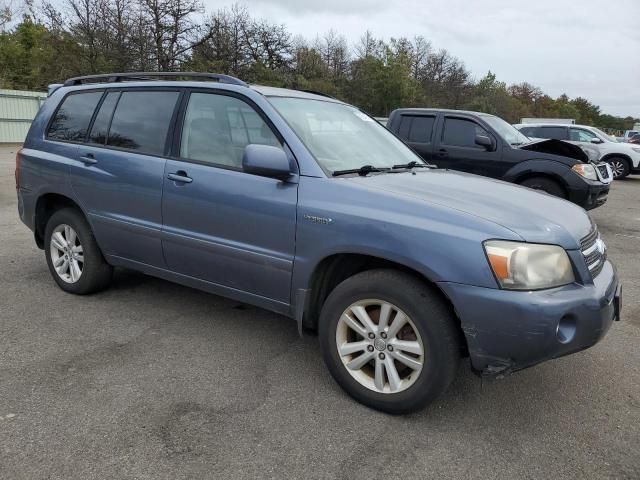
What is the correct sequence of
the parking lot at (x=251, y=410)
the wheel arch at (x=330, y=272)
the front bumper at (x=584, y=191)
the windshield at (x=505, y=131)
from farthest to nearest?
the windshield at (x=505, y=131)
the front bumper at (x=584, y=191)
the wheel arch at (x=330, y=272)
the parking lot at (x=251, y=410)

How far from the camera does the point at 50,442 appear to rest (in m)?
2.59

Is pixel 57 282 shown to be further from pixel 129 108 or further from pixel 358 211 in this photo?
pixel 358 211

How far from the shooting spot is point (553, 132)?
1639cm

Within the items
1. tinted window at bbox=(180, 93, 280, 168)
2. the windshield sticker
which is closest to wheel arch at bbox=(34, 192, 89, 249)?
tinted window at bbox=(180, 93, 280, 168)

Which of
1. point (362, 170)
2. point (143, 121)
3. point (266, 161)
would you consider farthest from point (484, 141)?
point (266, 161)

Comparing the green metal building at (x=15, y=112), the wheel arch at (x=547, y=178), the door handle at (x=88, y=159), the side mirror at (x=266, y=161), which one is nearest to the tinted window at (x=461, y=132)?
the wheel arch at (x=547, y=178)

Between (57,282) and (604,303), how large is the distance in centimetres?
426

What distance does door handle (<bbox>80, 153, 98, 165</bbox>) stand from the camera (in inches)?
167

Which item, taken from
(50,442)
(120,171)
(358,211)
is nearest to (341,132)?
(358,211)

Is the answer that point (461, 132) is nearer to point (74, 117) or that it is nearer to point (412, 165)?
point (412, 165)

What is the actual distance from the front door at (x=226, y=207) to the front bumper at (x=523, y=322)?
1.08 meters

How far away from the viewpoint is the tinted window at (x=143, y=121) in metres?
3.95

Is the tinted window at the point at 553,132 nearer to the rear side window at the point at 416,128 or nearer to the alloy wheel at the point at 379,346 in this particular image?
the rear side window at the point at 416,128

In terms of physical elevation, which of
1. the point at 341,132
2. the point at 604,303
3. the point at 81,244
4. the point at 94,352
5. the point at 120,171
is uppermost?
the point at 341,132
